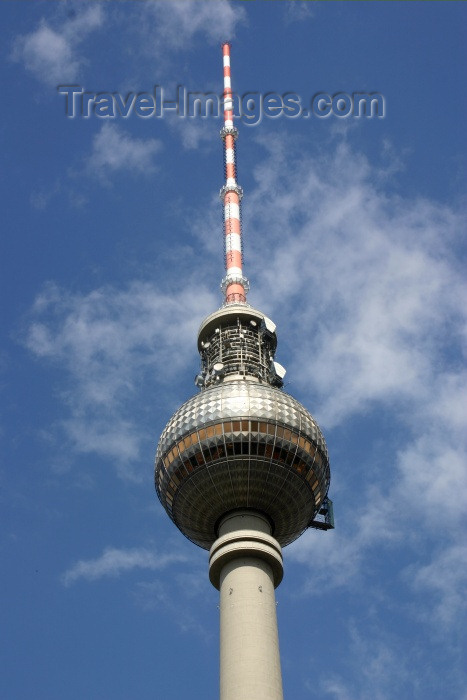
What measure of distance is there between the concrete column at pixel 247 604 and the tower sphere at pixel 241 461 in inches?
67.9

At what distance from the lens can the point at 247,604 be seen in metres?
53.3

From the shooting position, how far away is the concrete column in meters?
49.9

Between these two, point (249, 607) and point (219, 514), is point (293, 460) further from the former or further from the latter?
point (249, 607)

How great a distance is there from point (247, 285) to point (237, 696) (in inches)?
1435

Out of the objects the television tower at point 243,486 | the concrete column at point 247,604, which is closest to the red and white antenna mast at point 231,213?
the television tower at point 243,486

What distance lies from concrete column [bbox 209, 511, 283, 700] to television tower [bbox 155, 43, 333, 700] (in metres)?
0.07

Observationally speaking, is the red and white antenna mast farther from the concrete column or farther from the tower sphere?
the concrete column

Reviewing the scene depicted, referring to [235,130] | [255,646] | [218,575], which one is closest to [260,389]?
[218,575]

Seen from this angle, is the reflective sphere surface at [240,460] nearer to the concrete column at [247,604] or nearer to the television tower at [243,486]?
the television tower at [243,486]

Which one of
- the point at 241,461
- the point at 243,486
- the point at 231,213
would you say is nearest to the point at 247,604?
the point at 243,486

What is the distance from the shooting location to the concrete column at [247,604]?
4991 centimetres

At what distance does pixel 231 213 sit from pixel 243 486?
102ft

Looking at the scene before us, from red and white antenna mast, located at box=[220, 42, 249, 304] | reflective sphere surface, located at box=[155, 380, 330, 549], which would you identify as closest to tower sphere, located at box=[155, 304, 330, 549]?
reflective sphere surface, located at box=[155, 380, 330, 549]

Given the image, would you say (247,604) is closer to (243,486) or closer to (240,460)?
(243,486)
